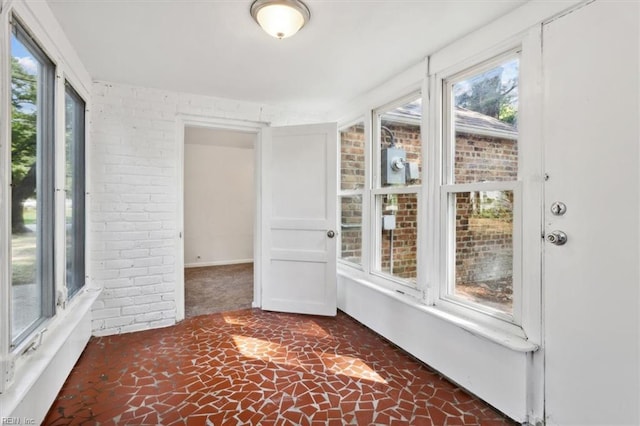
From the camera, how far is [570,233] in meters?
1.58

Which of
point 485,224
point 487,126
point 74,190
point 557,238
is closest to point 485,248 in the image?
point 485,224

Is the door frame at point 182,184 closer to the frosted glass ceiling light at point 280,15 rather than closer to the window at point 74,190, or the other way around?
the window at point 74,190

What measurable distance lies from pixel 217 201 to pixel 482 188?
5.39 metres

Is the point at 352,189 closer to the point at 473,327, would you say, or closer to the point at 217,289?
the point at 473,327

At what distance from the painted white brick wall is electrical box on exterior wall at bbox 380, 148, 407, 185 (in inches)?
78.2

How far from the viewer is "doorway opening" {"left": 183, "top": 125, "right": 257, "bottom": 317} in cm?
594

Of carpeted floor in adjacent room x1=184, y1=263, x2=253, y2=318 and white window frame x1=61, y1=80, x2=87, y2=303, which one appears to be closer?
white window frame x1=61, y1=80, x2=87, y2=303

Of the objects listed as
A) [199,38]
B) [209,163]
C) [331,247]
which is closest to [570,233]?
[331,247]

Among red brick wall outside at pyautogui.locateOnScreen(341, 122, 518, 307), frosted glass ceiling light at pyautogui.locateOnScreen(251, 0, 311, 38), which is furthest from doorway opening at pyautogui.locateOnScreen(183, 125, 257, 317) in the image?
frosted glass ceiling light at pyautogui.locateOnScreen(251, 0, 311, 38)

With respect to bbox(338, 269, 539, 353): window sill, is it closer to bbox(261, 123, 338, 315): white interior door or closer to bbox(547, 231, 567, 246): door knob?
bbox(547, 231, 567, 246): door knob

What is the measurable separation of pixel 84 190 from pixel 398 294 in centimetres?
289

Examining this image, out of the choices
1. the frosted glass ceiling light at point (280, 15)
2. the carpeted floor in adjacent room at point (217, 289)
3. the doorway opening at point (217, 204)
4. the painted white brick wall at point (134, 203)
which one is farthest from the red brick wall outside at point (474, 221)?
the doorway opening at point (217, 204)

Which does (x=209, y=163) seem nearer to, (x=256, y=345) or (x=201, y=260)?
(x=201, y=260)

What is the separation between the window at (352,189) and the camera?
11.2 ft
